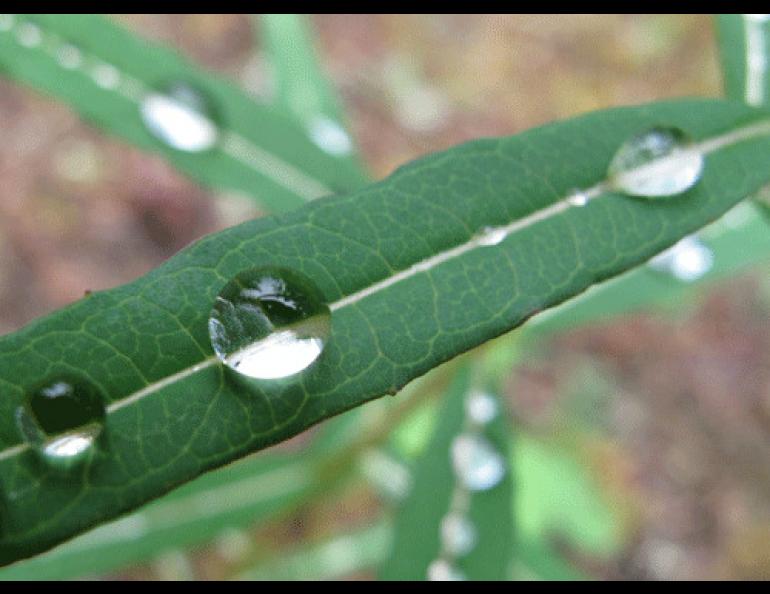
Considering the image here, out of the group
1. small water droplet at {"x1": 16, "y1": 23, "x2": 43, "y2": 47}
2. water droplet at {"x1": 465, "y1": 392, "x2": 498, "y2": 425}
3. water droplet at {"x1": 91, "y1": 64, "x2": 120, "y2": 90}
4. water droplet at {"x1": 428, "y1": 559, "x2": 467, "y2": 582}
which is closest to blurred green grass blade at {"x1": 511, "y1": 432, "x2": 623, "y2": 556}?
water droplet at {"x1": 465, "y1": 392, "x2": 498, "y2": 425}

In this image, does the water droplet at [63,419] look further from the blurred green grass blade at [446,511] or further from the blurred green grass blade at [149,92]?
the blurred green grass blade at [149,92]

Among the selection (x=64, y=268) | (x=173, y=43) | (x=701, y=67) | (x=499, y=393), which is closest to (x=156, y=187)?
(x=64, y=268)

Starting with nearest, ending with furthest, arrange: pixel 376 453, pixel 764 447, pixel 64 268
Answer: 1. pixel 376 453
2. pixel 64 268
3. pixel 764 447

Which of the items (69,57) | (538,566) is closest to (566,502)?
(538,566)

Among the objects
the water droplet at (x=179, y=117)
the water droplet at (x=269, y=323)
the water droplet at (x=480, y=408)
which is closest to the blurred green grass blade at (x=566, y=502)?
the water droplet at (x=480, y=408)

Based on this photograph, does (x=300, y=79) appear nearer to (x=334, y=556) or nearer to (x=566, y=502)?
(x=334, y=556)

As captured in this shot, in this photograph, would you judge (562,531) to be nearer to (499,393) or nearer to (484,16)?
(499,393)
